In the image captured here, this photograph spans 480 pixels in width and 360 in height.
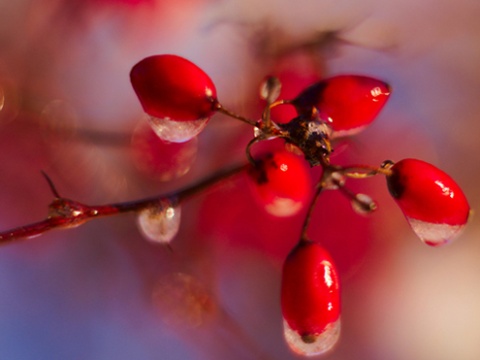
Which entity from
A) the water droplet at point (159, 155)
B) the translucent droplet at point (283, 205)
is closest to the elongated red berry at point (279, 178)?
the translucent droplet at point (283, 205)

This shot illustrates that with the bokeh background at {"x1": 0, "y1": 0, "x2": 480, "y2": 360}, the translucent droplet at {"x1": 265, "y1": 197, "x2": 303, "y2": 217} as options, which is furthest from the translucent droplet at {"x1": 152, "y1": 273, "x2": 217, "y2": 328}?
the translucent droplet at {"x1": 265, "y1": 197, "x2": 303, "y2": 217}

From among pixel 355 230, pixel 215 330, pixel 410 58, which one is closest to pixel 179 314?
pixel 215 330

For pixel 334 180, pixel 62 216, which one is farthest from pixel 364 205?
pixel 62 216

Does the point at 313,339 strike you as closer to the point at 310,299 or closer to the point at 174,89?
the point at 310,299

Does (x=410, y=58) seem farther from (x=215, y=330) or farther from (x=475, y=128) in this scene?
(x=215, y=330)

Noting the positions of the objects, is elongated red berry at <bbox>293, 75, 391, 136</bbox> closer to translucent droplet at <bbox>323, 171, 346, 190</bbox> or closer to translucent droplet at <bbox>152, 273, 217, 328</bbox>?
translucent droplet at <bbox>323, 171, 346, 190</bbox>

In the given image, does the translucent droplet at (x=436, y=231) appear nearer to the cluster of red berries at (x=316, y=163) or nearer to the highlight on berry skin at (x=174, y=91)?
the cluster of red berries at (x=316, y=163)

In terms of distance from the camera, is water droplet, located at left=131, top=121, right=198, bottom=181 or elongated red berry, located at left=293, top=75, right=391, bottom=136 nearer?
elongated red berry, located at left=293, top=75, right=391, bottom=136
